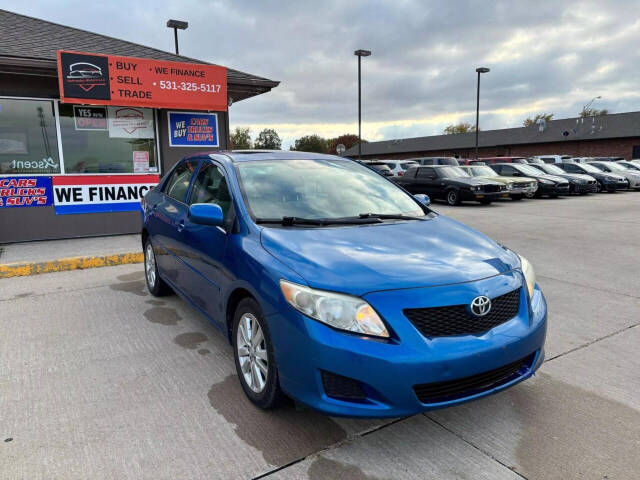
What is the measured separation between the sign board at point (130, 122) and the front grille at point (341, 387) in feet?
26.0

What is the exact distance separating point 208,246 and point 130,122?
646 cm

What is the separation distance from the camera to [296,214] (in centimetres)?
322

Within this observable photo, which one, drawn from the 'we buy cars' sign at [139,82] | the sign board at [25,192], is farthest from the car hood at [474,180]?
the sign board at [25,192]

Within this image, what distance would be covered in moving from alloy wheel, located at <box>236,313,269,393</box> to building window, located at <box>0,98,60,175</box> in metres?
7.04

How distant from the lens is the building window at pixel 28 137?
7.78m

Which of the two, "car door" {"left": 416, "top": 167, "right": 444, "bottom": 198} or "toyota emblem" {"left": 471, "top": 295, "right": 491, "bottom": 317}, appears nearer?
"toyota emblem" {"left": 471, "top": 295, "right": 491, "bottom": 317}

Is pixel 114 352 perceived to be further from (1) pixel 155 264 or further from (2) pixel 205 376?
(1) pixel 155 264

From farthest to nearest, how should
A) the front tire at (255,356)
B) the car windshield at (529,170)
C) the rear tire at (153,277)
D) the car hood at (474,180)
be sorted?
1. the car windshield at (529,170)
2. the car hood at (474,180)
3. the rear tire at (153,277)
4. the front tire at (255,356)

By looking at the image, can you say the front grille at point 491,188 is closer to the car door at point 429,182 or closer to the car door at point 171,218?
the car door at point 429,182

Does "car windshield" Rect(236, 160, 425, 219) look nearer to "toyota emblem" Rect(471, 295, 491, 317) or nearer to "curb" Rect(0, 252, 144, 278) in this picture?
"toyota emblem" Rect(471, 295, 491, 317)

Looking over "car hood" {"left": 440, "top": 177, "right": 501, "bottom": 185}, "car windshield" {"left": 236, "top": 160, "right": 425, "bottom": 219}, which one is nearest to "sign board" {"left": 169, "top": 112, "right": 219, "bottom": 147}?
"car windshield" {"left": 236, "top": 160, "right": 425, "bottom": 219}

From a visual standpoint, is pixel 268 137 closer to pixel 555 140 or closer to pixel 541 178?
pixel 555 140

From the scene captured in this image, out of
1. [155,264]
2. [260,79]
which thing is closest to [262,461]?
[155,264]

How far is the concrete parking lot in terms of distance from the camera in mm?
2303
